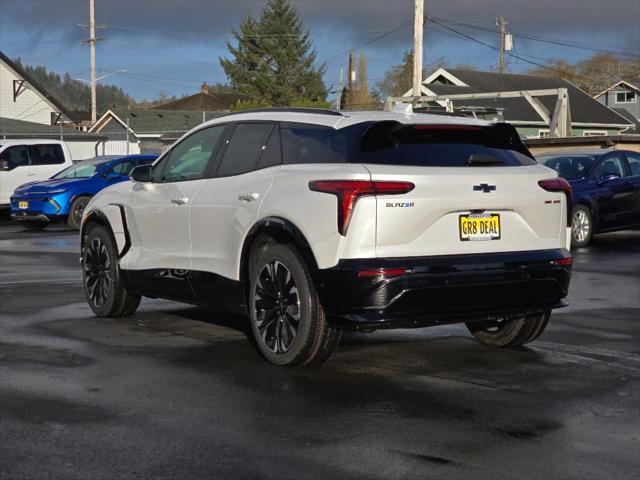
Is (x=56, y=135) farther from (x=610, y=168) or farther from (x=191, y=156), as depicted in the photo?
(x=191, y=156)

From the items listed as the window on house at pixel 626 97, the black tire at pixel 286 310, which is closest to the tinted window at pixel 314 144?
the black tire at pixel 286 310

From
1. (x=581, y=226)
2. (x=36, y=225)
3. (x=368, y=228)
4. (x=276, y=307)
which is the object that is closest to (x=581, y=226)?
(x=581, y=226)

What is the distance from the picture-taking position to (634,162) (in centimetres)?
1859

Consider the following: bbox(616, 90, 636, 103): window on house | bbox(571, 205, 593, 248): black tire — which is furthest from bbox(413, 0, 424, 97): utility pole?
bbox(616, 90, 636, 103): window on house

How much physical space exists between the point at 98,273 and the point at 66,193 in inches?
532

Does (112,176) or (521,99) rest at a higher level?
(521,99)

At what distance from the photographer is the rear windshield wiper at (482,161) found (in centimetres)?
706

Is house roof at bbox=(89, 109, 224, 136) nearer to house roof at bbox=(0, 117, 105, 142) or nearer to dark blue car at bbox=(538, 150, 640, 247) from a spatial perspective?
house roof at bbox=(0, 117, 105, 142)

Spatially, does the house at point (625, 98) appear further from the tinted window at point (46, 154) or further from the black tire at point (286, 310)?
the black tire at point (286, 310)

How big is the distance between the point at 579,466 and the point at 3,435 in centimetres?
280

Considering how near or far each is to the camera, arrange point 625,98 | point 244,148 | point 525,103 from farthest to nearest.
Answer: point 625,98
point 525,103
point 244,148

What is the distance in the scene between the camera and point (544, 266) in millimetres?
7055

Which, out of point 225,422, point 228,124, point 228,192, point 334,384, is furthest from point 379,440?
point 228,124

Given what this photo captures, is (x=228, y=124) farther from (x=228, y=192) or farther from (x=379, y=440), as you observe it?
(x=379, y=440)
